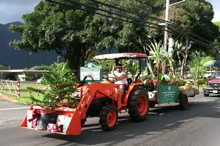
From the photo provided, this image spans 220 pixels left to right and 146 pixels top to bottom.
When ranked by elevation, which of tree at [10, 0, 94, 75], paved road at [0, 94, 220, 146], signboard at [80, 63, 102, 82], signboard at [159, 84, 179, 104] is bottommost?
paved road at [0, 94, 220, 146]

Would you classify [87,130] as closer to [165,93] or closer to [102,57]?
[102,57]

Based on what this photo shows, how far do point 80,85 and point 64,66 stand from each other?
101 cm

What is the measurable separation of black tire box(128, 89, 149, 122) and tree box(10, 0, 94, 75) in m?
18.3

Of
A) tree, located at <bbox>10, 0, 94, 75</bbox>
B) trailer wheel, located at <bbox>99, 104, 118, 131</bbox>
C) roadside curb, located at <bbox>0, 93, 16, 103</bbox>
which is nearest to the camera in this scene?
trailer wheel, located at <bbox>99, 104, 118, 131</bbox>

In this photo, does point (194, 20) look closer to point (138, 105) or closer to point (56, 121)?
point (138, 105)

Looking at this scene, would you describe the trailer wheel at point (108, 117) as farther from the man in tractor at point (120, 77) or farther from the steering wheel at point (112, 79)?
the steering wheel at point (112, 79)

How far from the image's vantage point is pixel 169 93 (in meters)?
12.7

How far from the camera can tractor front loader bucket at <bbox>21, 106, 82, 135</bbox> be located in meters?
7.27

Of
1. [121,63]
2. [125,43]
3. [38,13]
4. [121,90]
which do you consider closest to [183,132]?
[121,90]

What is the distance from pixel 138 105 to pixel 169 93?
260 centimetres

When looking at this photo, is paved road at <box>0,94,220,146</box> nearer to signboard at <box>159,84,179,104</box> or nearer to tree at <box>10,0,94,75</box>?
signboard at <box>159,84,179,104</box>

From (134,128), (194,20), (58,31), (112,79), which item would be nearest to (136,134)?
(134,128)

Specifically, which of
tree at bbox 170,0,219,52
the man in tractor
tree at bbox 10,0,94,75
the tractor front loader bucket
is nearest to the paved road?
the tractor front loader bucket

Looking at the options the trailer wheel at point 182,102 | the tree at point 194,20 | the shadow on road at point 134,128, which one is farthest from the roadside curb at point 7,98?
the tree at point 194,20
